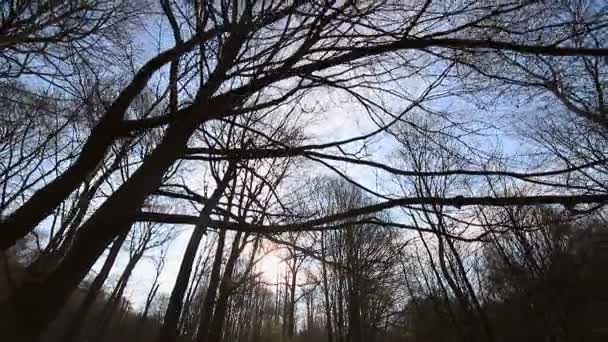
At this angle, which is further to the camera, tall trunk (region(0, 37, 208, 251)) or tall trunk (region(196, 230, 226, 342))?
tall trunk (region(196, 230, 226, 342))

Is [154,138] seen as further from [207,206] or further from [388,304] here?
[388,304]

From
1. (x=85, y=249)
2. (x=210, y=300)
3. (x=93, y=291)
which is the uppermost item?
(x=93, y=291)

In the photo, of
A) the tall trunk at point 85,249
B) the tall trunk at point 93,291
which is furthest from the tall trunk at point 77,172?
the tall trunk at point 93,291

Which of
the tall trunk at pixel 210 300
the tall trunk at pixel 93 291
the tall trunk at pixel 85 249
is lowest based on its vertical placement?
the tall trunk at pixel 85 249

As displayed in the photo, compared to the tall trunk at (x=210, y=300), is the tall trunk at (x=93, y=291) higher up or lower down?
higher up

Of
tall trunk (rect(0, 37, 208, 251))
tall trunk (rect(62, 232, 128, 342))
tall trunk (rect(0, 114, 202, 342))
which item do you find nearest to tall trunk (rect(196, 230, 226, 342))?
tall trunk (rect(0, 37, 208, 251))

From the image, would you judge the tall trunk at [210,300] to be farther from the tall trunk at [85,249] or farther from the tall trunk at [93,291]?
the tall trunk at [93,291]

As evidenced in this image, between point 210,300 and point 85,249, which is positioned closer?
point 85,249

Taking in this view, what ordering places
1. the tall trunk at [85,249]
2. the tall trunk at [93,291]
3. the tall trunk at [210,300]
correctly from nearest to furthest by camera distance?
the tall trunk at [85,249] → the tall trunk at [210,300] → the tall trunk at [93,291]

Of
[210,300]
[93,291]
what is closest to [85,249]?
[210,300]

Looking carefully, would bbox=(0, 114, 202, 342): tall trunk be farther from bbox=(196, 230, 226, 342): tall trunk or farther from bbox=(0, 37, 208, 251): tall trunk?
bbox=(196, 230, 226, 342): tall trunk

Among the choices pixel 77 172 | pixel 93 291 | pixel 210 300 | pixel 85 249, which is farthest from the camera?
pixel 93 291

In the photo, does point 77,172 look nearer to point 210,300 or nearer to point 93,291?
point 210,300

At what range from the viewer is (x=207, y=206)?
2.37m
